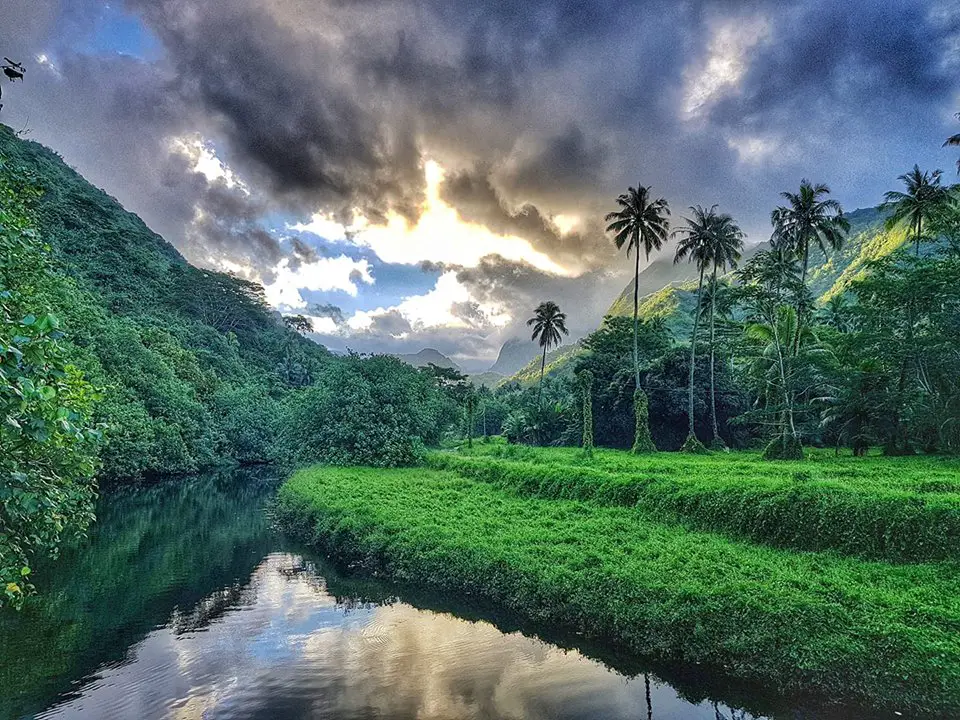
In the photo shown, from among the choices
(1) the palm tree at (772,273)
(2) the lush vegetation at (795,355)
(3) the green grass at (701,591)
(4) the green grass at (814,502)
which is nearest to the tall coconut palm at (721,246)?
(2) the lush vegetation at (795,355)

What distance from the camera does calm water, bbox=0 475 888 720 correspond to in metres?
13.1

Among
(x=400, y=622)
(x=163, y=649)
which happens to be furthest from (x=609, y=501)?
(x=163, y=649)

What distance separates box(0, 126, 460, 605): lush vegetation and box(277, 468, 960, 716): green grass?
488 inches

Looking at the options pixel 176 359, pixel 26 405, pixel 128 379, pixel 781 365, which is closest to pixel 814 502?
pixel 26 405

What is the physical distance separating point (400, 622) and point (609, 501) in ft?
38.6

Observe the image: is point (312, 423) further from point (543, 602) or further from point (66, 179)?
point (66, 179)

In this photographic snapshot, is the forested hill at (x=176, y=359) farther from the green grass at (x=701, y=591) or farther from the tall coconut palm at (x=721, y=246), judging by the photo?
the tall coconut palm at (x=721, y=246)

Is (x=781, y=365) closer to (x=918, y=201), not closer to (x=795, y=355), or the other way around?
(x=795, y=355)

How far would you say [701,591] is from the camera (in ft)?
49.5

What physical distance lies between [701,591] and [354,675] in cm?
959

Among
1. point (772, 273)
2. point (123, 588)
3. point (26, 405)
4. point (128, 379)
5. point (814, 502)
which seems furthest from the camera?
point (128, 379)

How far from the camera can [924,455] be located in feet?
113

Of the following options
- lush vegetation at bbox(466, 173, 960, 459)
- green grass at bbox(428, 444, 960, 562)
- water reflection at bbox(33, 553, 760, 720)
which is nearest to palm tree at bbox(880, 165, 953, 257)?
lush vegetation at bbox(466, 173, 960, 459)

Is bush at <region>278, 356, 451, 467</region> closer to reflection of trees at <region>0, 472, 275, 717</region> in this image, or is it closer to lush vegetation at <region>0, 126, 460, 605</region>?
lush vegetation at <region>0, 126, 460, 605</region>
